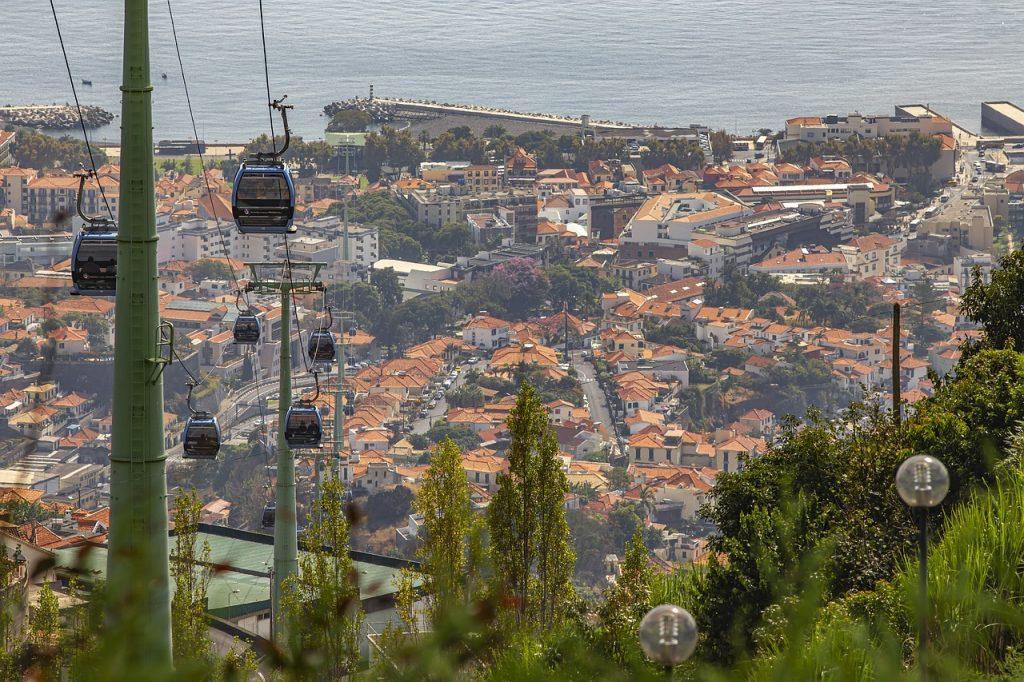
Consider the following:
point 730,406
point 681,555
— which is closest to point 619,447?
point 730,406

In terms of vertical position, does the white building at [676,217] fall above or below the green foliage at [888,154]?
below

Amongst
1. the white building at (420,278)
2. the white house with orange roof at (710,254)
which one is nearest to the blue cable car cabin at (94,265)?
the white building at (420,278)

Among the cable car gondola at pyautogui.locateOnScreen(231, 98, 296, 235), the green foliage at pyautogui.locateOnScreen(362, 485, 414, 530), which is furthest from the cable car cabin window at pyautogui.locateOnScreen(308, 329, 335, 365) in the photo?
the green foliage at pyautogui.locateOnScreen(362, 485, 414, 530)

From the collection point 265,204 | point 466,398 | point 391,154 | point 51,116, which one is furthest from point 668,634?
point 51,116

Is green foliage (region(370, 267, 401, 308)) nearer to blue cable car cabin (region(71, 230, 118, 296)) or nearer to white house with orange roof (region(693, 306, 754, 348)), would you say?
white house with orange roof (region(693, 306, 754, 348))

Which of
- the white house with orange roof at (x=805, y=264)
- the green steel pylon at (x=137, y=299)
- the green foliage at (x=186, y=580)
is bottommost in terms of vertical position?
the white house with orange roof at (x=805, y=264)

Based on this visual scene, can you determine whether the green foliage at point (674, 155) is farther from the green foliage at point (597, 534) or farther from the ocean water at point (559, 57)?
the green foliage at point (597, 534)

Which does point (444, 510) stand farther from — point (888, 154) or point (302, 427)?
point (888, 154)

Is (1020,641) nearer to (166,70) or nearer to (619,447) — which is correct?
(619,447)
